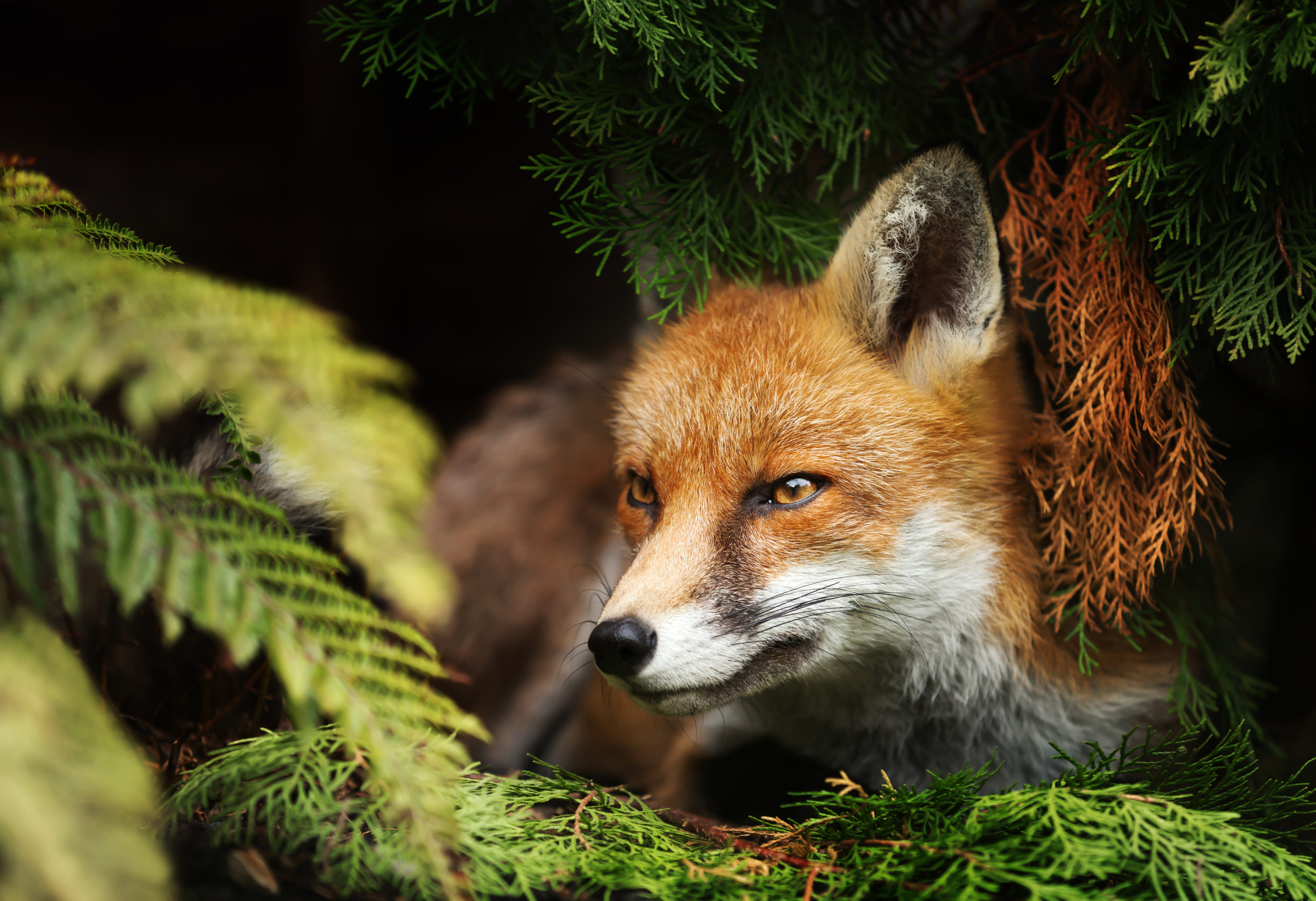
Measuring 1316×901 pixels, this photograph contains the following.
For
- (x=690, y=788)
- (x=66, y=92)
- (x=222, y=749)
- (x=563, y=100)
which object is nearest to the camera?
(x=222, y=749)

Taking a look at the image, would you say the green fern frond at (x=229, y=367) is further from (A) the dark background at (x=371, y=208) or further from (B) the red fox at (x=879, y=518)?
(A) the dark background at (x=371, y=208)

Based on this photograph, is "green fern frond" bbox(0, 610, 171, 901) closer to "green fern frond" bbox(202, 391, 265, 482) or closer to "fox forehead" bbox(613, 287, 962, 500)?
"green fern frond" bbox(202, 391, 265, 482)

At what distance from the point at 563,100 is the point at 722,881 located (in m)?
1.59

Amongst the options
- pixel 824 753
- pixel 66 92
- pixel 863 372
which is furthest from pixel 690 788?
pixel 66 92

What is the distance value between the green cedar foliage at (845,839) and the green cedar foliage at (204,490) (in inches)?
6.9

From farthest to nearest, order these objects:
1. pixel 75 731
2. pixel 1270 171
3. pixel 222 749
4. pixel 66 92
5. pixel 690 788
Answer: pixel 66 92 → pixel 690 788 → pixel 1270 171 → pixel 222 749 → pixel 75 731

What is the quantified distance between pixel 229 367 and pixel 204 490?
0.58 ft

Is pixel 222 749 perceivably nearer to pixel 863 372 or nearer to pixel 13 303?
pixel 13 303

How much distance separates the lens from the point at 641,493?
215cm

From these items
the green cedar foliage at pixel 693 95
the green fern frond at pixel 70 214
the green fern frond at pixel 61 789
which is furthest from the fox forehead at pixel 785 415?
the green fern frond at pixel 61 789

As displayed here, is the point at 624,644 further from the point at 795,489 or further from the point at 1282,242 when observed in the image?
the point at 1282,242

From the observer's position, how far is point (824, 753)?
7.00 feet

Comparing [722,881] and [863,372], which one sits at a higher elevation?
[863,372]

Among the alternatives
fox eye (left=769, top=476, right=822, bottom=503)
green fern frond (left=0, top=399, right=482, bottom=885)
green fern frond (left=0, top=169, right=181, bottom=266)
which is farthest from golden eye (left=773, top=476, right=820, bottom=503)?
green fern frond (left=0, top=169, right=181, bottom=266)
